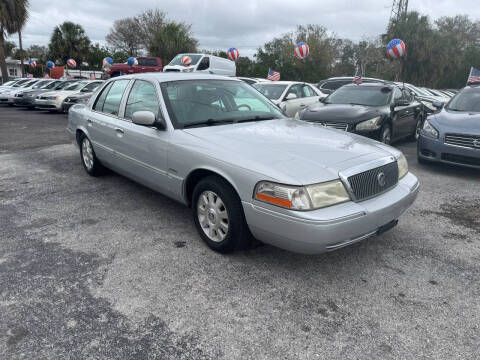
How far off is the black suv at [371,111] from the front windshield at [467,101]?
1.07 m

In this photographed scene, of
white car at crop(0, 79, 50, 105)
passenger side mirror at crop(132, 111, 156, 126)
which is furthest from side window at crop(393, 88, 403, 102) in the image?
white car at crop(0, 79, 50, 105)

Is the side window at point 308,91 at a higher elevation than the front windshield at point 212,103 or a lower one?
lower

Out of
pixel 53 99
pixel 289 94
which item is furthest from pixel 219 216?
pixel 53 99

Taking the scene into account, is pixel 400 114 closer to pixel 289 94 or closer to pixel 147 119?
pixel 289 94

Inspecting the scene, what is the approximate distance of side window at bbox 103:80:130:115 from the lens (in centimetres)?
461

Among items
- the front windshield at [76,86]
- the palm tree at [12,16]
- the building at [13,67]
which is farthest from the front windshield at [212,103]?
the building at [13,67]

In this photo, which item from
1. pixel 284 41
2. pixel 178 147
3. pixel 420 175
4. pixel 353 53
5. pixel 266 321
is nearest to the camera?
pixel 266 321

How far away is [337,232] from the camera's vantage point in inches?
103

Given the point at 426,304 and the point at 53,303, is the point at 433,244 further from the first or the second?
the point at 53,303

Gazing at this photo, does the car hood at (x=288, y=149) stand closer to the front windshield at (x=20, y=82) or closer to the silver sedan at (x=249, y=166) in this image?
the silver sedan at (x=249, y=166)

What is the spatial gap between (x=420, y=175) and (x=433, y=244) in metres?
2.89

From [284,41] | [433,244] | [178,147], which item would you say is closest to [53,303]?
[178,147]

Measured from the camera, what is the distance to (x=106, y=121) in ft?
15.5

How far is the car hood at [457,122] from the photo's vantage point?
230 inches
